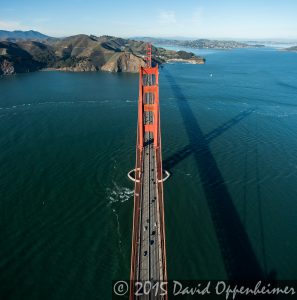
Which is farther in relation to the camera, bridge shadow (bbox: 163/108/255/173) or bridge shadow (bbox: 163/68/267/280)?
bridge shadow (bbox: 163/108/255/173)

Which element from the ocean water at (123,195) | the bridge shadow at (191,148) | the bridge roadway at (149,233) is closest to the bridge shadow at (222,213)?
the bridge shadow at (191,148)

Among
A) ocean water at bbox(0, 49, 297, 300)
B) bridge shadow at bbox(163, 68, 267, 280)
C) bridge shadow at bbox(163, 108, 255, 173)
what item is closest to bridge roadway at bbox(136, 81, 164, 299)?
ocean water at bbox(0, 49, 297, 300)

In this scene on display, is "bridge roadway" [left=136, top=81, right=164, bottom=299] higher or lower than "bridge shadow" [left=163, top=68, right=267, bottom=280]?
higher

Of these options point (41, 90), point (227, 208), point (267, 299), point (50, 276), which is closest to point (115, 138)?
point (227, 208)

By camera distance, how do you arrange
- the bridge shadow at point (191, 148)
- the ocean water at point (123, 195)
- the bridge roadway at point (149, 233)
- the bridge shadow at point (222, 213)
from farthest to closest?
1. the bridge shadow at point (191, 148)
2. the bridge shadow at point (222, 213)
3. the ocean water at point (123, 195)
4. the bridge roadway at point (149, 233)

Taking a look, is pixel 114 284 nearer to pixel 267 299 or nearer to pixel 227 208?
pixel 267 299

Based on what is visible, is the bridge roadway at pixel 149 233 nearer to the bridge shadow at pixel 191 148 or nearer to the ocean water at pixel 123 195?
the ocean water at pixel 123 195

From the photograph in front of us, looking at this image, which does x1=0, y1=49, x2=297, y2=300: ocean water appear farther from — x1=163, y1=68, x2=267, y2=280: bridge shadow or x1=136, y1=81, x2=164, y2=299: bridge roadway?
x1=136, y1=81, x2=164, y2=299: bridge roadway

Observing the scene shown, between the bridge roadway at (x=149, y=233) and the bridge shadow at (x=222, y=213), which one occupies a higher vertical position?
the bridge roadway at (x=149, y=233)
